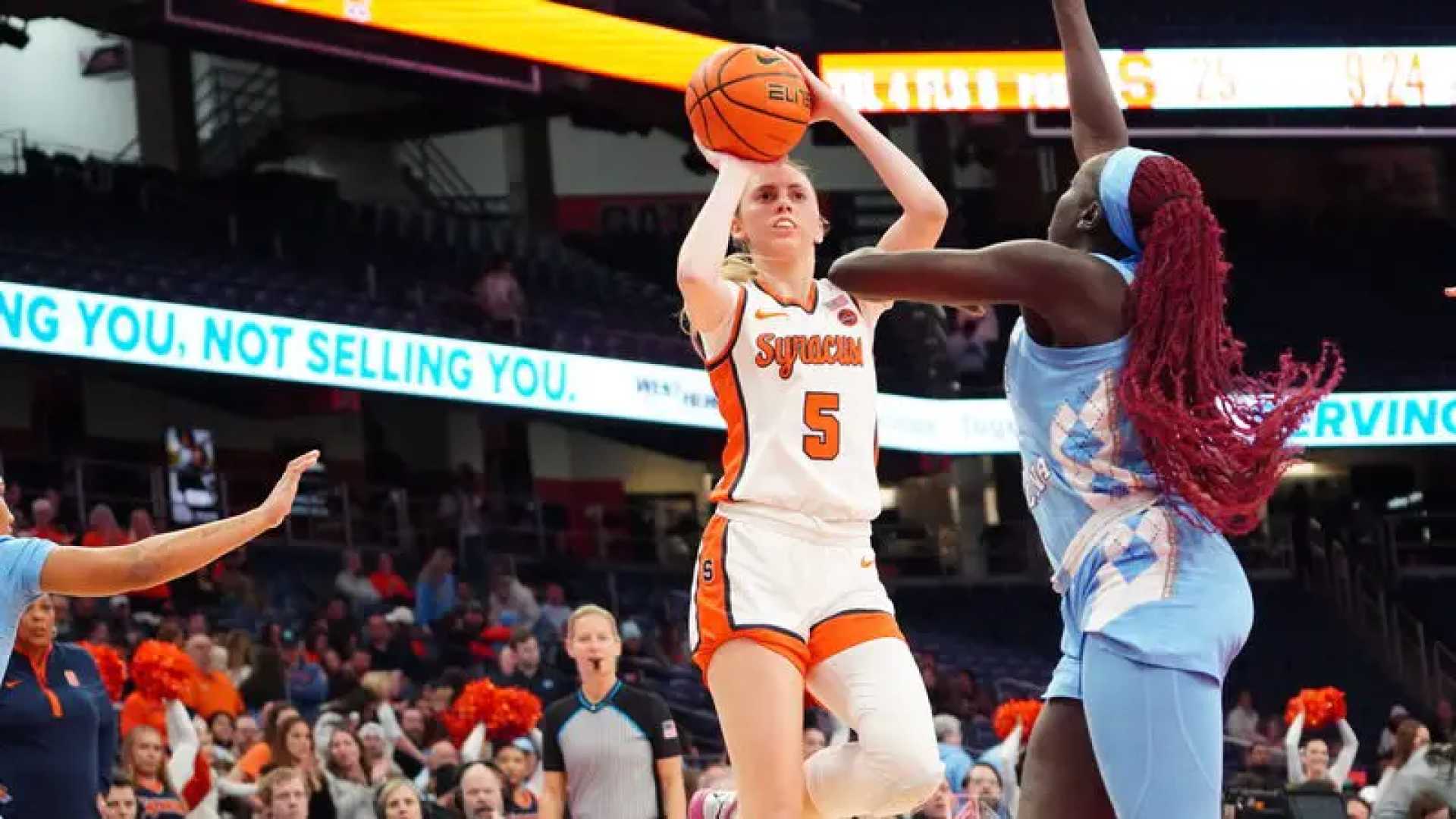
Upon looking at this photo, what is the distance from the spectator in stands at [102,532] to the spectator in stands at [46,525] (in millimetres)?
143

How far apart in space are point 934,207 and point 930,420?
61.3 feet

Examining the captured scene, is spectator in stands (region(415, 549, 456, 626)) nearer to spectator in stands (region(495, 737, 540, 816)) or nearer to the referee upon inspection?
spectator in stands (region(495, 737, 540, 816))

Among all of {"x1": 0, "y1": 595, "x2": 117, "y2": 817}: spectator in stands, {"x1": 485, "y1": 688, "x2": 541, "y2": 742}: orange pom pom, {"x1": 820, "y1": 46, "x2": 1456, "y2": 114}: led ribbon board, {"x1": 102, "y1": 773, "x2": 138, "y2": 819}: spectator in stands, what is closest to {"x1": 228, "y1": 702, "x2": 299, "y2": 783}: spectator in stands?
{"x1": 485, "y1": 688, "x2": 541, "y2": 742}: orange pom pom

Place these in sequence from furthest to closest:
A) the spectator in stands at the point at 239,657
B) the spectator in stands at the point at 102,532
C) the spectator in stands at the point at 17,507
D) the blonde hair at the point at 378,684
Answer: the spectator in stands at the point at 17,507
the spectator in stands at the point at 102,532
the spectator in stands at the point at 239,657
the blonde hair at the point at 378,684

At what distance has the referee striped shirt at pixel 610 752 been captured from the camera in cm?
854

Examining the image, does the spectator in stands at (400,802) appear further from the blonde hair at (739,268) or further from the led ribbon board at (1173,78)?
the led ribbon board at (1173,78)

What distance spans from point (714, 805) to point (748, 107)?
1.82 metres

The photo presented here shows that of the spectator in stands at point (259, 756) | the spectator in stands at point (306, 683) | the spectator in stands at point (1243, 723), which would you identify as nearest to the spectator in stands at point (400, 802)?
the spectator in stands at point (259, 756)

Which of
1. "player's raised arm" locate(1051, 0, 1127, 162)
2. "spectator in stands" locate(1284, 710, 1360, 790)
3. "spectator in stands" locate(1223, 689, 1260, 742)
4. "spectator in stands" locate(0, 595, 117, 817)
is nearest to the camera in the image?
"player's raised arm" locate(1051, 0, 1127, 162)

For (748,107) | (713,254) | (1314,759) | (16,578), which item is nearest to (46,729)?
(16,578)

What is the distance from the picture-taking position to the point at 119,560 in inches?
205

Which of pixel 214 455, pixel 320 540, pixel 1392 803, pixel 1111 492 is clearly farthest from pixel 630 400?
pixel 1111 492

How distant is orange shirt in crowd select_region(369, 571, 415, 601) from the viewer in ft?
61.7

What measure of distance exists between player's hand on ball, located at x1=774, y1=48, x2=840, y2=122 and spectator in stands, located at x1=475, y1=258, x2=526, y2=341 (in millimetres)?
15846
